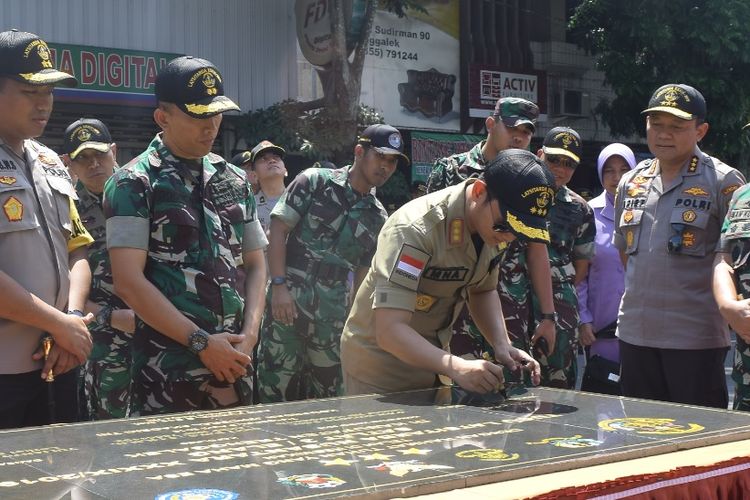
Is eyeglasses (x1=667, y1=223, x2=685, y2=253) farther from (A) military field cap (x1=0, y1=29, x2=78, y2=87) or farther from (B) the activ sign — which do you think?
(B) the activ sign

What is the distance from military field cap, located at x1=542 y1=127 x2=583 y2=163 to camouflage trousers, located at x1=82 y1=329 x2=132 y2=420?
2.43 meters

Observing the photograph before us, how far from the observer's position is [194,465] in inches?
92.4

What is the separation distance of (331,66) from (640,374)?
1007cm

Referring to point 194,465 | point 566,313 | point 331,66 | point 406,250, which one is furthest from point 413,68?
point 194,465

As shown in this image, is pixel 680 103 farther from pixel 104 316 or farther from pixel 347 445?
pixel 104 316

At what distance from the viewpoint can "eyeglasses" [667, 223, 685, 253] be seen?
4523 mm

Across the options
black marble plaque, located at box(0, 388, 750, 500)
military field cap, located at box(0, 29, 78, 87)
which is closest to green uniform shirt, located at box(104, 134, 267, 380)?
military field cap, located at box(0, 29, 78, 87)

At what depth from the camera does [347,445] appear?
2580 mm

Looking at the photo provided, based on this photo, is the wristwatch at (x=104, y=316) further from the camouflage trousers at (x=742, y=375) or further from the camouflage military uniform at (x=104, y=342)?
the camouflage trousers at (x=742, y=375)

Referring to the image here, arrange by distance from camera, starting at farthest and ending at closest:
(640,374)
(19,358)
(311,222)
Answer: (311,222) → (640,374) → (19,358)

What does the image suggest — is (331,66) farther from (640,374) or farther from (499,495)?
(499,495)

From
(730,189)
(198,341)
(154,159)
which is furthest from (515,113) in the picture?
(198,341)

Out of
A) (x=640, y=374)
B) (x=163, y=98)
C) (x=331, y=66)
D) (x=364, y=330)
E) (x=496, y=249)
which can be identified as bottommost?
(x=640, y=374)

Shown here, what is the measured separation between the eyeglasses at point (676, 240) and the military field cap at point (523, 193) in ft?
4.76
